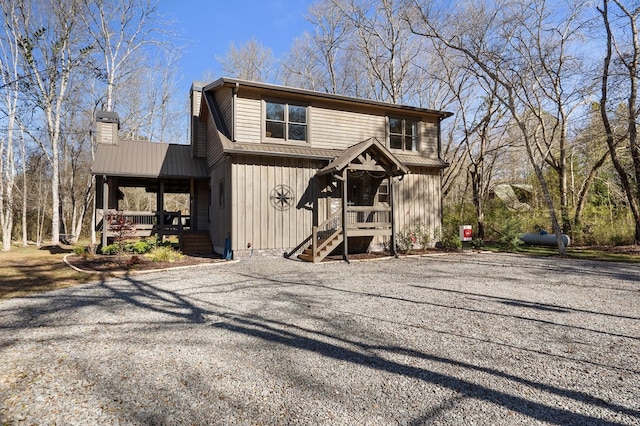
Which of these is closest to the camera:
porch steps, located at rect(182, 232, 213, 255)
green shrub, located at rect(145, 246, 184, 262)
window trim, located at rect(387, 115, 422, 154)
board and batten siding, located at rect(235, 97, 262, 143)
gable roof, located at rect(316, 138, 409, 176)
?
→ green shrub, located at rect(145, 246, 184, 262)

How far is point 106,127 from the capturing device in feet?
47.0

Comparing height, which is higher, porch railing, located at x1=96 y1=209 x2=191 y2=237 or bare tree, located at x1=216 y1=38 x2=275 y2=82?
bare tree, located at x1=216 y1=38 x2=275 y2=82

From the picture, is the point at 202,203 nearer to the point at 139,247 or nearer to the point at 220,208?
the point at 220,208

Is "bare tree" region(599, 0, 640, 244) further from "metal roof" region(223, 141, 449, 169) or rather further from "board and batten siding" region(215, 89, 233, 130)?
"board and batten siding" region(215, 89, 233, 130)

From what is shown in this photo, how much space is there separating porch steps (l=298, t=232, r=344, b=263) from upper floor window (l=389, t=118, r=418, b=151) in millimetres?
5202

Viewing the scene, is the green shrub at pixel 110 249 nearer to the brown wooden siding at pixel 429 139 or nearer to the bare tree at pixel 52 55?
the bare tree at pixel 52 55

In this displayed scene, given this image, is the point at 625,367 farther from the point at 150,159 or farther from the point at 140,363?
the point at 150,159

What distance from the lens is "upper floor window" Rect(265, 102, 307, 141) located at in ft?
38.0

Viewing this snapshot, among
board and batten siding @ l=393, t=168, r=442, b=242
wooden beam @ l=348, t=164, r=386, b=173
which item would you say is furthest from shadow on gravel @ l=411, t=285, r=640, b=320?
board and batten siding @ l=393, t=168, r=442, b=242

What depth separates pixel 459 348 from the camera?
3.84m

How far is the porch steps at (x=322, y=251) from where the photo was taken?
10.4 metres

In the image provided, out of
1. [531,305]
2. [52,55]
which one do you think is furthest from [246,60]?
[531,305]

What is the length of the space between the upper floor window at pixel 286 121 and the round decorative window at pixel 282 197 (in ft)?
6.12

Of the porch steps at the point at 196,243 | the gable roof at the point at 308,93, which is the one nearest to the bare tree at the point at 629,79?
the gable roof at the point at 308,93
